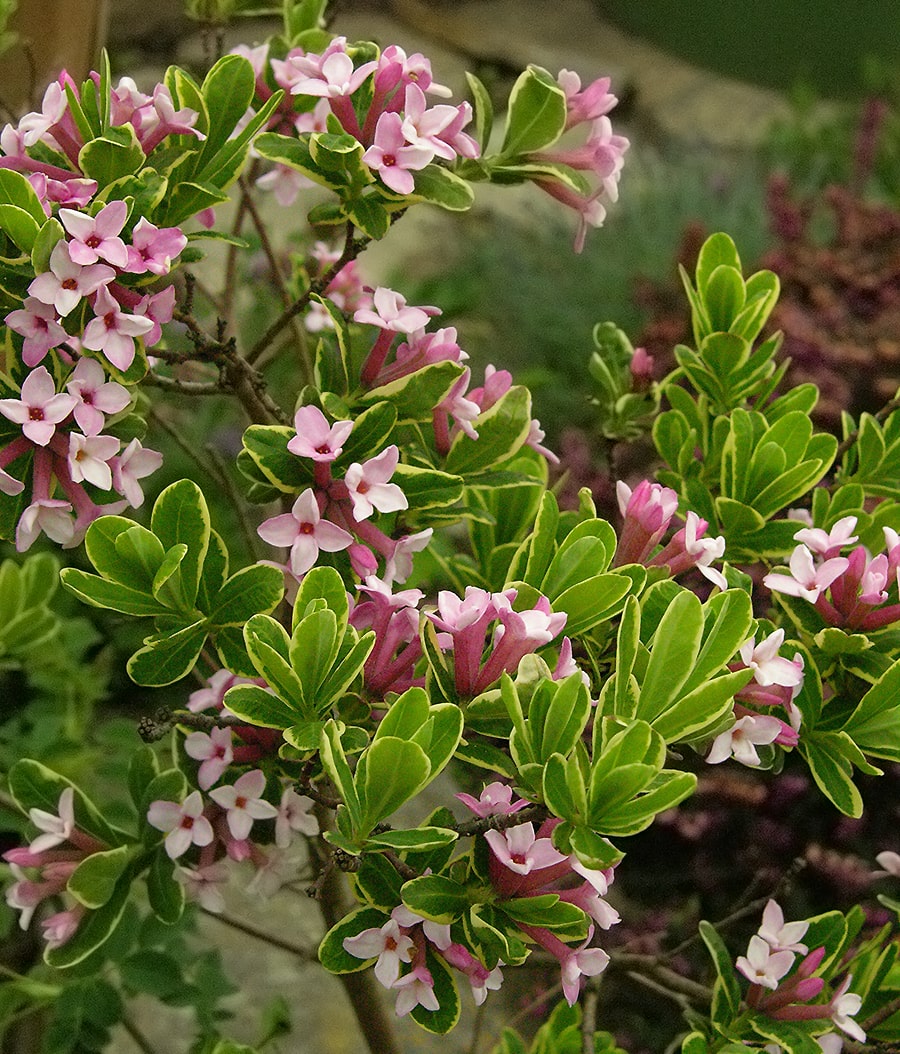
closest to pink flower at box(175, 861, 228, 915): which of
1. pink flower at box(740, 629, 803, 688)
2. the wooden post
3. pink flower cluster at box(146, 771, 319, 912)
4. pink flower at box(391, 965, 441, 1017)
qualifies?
pink flower cluster at box(146, 771, 319, 912)

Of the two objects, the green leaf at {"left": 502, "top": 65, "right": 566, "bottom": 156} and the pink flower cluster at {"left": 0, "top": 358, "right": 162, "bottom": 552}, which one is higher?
the green leaf at {"left": 502, "top": 65, "right": 566, "bottom": 156}

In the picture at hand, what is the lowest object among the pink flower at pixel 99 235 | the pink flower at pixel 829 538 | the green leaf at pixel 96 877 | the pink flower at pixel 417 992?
the green leaf at pixel 96 877

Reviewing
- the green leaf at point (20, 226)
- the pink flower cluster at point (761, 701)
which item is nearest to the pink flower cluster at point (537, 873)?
the pink flower cluster at point (761, 701)

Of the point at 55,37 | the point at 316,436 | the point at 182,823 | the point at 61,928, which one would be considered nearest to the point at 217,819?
the point at 182,823

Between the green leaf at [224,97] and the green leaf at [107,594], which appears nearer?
the green leaf at [107,594]

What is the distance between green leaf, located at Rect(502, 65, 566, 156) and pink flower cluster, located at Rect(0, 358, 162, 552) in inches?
13.5

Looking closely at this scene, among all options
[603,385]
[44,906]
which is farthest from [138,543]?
[44,906]

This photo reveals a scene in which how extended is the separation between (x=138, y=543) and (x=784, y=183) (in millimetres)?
2444

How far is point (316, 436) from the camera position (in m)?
0.73

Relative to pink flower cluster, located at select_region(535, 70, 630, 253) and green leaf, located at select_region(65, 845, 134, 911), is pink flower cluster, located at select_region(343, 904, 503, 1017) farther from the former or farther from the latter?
pink flower cluster, located at select_region(535, 70, 630, 253)

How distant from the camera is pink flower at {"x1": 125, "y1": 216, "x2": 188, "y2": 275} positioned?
2.36 ft

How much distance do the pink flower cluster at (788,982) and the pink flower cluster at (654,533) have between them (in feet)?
0.88

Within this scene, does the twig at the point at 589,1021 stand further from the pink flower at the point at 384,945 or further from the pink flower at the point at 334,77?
the pink flower at the point at 334,77

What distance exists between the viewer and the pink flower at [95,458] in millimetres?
733
